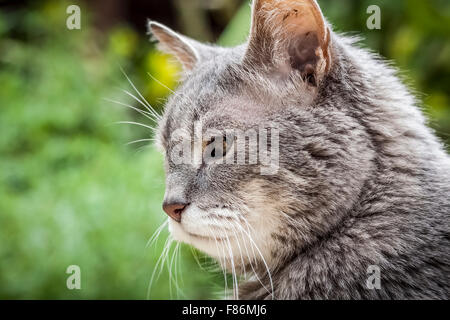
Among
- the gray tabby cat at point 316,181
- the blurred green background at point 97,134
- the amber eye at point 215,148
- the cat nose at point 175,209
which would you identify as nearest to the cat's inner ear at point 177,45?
the blurred green background at point 97,134

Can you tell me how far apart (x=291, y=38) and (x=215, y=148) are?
0.41 metres

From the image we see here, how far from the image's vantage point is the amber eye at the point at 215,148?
177 cm

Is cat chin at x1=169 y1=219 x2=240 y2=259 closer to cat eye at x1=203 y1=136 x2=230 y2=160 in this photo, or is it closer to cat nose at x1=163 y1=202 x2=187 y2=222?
cat nose at x1=163 y1=202 x2=187 y2=222

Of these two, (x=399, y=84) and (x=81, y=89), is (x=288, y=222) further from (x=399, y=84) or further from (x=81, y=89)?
(x=81, y=89)

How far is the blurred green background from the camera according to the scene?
299 centimetres

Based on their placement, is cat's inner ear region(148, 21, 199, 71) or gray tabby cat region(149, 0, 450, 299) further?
cat's inner ear region(148, 21, 199, 71)

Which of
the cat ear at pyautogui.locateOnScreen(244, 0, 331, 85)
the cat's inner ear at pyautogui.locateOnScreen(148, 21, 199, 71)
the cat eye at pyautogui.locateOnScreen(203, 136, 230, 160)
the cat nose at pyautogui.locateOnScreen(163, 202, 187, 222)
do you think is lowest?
the cat nose at pyautogui.locateOnScreen(163, 202, 187, 222)

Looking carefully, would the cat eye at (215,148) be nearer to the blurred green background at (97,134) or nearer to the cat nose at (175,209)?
the cat nose at (175,209)

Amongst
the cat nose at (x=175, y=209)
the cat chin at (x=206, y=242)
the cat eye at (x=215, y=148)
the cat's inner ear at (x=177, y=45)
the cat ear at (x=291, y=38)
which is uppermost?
the cat's inner ear at (x=177, y=45)

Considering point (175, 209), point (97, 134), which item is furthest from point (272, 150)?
point (97, 134)

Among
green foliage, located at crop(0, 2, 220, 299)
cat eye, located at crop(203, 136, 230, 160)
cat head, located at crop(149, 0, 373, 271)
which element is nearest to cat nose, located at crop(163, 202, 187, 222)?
cat head, located at crop(149, 0, 373, 271)

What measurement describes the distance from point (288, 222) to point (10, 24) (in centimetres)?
438

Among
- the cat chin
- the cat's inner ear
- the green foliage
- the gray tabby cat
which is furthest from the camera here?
the green foliage

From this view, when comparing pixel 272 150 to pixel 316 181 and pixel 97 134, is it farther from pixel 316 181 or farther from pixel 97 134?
pixel 97 134
